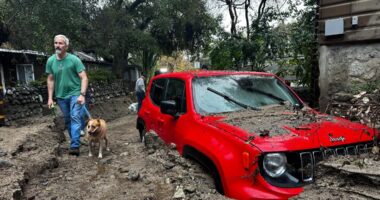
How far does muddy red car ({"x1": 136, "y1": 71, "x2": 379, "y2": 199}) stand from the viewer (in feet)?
8.87

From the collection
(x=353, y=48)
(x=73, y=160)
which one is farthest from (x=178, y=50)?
(x=73, y=160)

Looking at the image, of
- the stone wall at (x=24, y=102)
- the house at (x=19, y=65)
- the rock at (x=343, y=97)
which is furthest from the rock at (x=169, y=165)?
the house at (x=19, y=65)

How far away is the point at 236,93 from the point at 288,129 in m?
1.10

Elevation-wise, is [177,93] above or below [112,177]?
above

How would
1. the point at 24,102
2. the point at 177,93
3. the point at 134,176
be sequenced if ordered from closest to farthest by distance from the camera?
the point at 134,176 → the point at 177,93 → the point at 24,102

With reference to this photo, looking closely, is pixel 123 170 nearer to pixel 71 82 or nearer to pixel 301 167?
pixel 71 82

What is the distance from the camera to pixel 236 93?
13.4 feet

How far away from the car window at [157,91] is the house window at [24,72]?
15371mm

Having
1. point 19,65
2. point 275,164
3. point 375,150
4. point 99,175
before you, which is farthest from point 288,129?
point 19,65

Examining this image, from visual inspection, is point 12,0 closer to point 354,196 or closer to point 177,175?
point 177,175

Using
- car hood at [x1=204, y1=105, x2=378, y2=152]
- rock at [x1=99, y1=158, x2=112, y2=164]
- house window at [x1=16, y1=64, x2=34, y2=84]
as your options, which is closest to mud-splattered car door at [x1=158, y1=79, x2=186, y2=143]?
car hood at [x1=204, y1=105, x2=378, y2=152]

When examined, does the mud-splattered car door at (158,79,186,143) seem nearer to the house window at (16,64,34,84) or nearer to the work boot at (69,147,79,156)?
the work boot at (69,147,79,156)

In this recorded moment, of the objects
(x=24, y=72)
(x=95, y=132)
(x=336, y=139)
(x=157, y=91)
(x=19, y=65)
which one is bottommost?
(x=95, y=132)

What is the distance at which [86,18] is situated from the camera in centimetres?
1834
